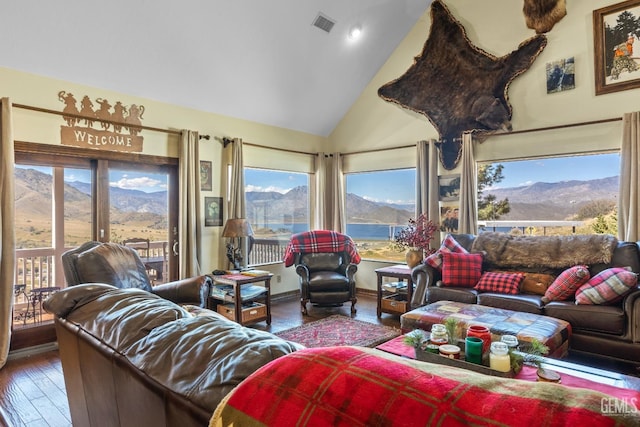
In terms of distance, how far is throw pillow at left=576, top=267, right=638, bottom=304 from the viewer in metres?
3.24

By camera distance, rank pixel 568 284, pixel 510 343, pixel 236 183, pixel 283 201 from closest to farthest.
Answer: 1. pixel 510 343
2. pixel 568 284
3. pixel 236 183
4. pixel 283 201

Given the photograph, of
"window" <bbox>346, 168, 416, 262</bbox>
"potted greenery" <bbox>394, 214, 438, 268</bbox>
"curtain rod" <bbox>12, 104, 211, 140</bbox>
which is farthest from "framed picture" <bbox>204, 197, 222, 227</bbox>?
"potted greenery" <bbox>394, 214, 438, 268</bbox>

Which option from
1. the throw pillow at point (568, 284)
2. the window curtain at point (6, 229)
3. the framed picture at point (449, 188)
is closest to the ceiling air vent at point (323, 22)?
the framed picture at point (449, 188)

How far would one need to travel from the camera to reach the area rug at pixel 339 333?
12.9 ft

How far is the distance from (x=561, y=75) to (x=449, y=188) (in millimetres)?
1867

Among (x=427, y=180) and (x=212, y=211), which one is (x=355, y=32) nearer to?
(x=427, y=180)

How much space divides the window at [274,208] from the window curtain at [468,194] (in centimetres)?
273

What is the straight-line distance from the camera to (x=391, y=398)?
0.63 meters

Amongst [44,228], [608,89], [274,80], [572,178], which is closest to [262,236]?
[274,80]

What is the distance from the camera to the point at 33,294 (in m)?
3.88

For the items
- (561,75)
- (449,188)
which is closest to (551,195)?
(449,188)

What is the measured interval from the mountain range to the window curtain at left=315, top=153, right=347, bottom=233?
1.47ft

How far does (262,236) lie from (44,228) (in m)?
2.95

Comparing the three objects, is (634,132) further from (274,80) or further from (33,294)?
(33,294)
